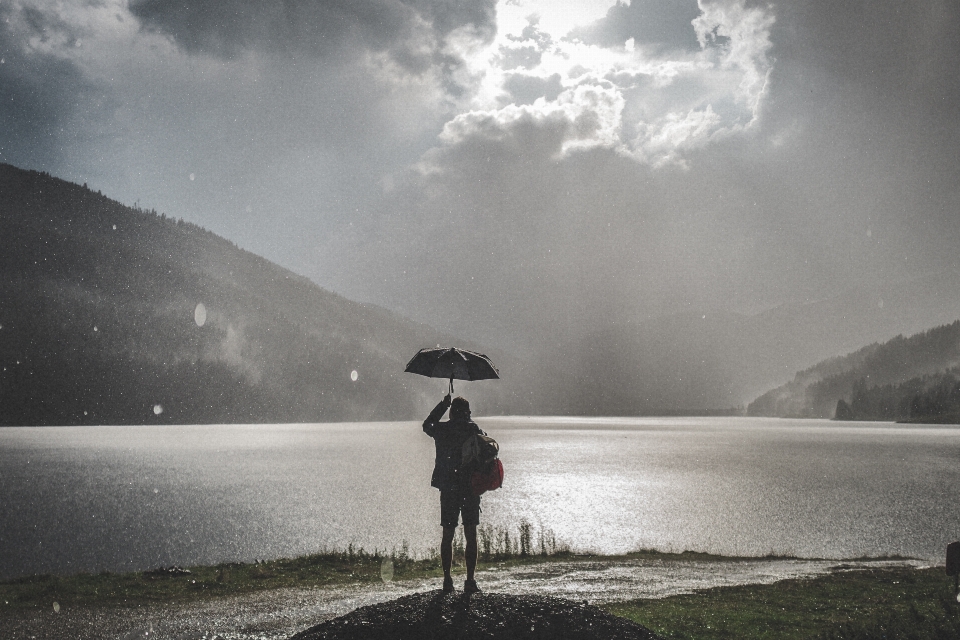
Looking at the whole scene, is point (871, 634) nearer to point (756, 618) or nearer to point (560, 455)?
point (756, 618)

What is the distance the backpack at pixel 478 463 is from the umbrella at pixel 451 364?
4.50ft

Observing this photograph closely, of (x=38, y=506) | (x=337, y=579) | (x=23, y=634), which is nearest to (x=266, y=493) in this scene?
(x=38, y=506)

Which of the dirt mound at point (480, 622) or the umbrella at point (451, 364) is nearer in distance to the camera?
the dirt mound at point (480, 622)

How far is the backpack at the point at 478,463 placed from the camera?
12.4m

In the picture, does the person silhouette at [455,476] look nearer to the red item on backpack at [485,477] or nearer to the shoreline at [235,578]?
the red item on backpack at [485,477]

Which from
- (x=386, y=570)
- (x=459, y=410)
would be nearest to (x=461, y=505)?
(x=459, y=410)

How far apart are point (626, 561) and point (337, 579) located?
12997mm

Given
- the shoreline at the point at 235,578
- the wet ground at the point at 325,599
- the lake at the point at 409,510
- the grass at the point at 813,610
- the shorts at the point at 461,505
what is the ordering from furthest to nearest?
the lake at the point at 409,510 → the shoreline at the point at 235,578 → the wet ground at the point at 325,599 → the grass at the point at 813,610 → the shorts at the point at 461,505

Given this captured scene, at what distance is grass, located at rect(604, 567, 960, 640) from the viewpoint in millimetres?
13109

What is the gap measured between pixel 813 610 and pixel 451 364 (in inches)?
498

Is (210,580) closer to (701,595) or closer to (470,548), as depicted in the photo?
(470,548)

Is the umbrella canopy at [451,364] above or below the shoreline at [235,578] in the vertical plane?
above

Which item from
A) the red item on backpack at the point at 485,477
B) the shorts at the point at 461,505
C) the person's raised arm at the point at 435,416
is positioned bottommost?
the shorts at the point at 461,505

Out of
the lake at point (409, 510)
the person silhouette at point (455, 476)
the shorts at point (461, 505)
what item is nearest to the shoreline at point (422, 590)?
the person silhouette at point (455, 476)
